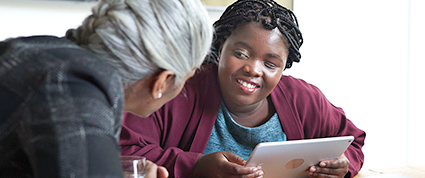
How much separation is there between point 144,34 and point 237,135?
0.85 m

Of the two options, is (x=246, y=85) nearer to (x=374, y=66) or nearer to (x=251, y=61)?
(x=251, y=61)

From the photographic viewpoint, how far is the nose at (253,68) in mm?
1307

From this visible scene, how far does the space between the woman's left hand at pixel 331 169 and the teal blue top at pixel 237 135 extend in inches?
10.9

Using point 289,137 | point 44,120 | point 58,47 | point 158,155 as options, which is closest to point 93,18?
point 58,47

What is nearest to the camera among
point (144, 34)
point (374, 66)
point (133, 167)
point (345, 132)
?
point (144, 34)

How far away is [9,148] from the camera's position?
0.58m

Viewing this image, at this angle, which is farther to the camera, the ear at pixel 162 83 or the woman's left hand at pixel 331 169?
the woman's left hand at pixel 331 169

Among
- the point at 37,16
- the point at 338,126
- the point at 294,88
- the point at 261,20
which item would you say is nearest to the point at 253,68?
the point at 261,20

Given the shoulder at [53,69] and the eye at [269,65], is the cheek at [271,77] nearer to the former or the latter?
the eye at [269,65]

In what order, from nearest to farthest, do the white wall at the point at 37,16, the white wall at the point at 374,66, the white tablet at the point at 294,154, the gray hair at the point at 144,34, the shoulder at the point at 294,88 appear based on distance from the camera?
the gray hair at the point at 144,34, the white tablet at the point at 294,154, the shoulder at the point at 294,88, the white wall at the point at 37,16, the white wall at the point at 374,66

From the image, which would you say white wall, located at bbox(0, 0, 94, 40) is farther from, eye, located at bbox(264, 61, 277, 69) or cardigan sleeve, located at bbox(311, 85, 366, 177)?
cardigan sleeve, located at bbox(311, 85, 366, 177)

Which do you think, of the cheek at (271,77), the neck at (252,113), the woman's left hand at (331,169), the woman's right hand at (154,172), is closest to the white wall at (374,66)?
the neck at (252,113)

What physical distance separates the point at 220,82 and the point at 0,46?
0.86m

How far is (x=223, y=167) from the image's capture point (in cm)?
109
